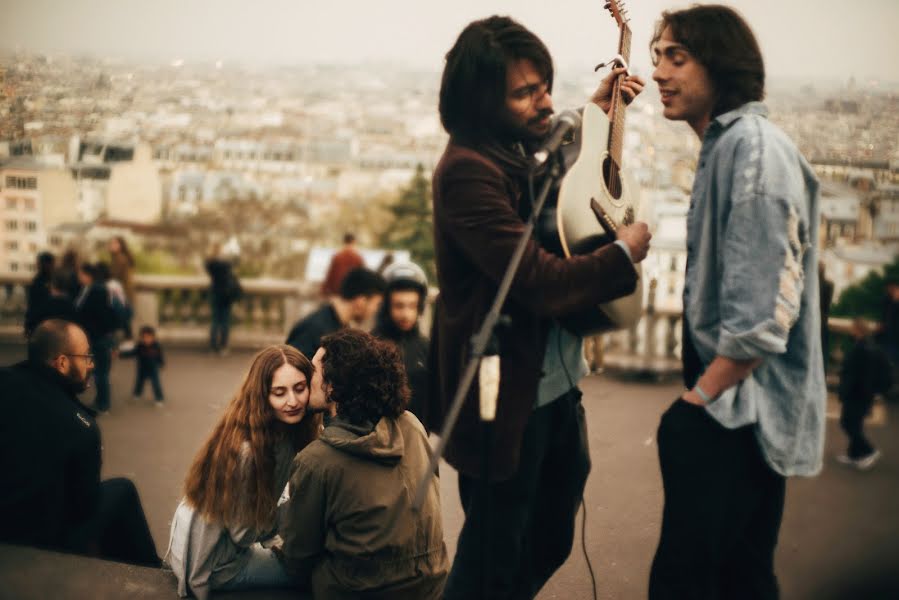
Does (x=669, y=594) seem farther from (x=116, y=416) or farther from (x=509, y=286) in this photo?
(x=116, y=416)

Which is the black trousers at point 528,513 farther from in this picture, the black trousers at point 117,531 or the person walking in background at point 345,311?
the person walking in background at point 345,311

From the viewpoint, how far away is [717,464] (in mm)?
1972

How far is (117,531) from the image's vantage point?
352cm

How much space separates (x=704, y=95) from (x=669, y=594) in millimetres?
1164

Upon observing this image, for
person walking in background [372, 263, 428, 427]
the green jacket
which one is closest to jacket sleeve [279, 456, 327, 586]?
the green jacket

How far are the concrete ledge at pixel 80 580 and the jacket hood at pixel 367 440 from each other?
0.64 m

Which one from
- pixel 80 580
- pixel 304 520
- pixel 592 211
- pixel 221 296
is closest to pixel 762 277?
pixel 592 211

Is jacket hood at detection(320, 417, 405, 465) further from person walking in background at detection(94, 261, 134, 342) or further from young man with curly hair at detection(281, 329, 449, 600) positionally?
person walking in background at detection(94, 261, 134, 342)

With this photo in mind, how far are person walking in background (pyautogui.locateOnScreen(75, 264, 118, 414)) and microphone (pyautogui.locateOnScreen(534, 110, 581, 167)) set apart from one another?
6928 mm

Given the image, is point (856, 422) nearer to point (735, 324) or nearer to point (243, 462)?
point (243, 462)

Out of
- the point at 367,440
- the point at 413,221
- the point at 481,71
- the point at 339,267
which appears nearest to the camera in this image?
the point at 481,71

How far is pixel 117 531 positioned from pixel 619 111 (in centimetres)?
253

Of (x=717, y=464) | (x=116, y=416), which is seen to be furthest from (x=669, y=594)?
(x=116, y=416)

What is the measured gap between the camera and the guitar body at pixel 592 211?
2102mm
